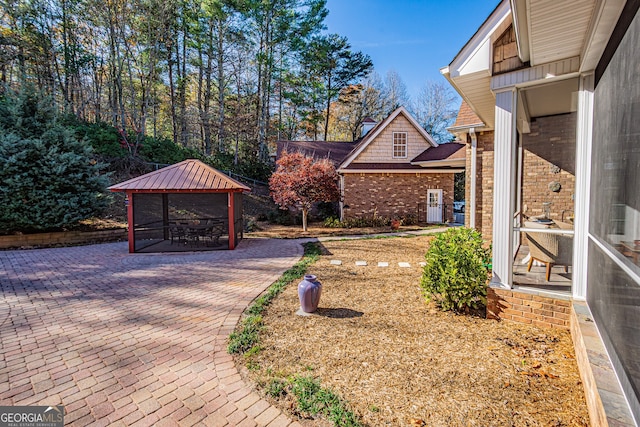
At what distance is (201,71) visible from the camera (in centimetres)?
2422

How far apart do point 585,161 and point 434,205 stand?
1353 centimetres

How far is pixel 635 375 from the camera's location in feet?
6.39

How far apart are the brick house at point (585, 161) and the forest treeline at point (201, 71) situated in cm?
1894

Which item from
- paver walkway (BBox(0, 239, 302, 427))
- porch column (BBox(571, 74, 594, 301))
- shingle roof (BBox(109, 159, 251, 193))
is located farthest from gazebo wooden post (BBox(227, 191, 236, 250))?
porch column (BBox(571, 74, 594, 301))

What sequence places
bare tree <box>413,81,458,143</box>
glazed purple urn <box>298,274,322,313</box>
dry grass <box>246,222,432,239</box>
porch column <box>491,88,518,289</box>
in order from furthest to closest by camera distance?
bare tree <box>413,81,458,143</box> < dry grass <box>246,222,432,239</box> < glazed purple urn <box>298,274,322,313</box> < porch column <box>491,88,518,289</box>

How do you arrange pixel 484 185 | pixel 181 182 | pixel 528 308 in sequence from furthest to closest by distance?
pixel 181 182
pixel 484 185
pixel 528 308

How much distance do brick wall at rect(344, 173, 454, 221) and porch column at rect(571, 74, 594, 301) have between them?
42.6 ft

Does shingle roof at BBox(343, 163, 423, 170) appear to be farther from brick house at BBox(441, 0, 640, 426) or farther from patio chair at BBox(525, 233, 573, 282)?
patio chair at BBox(525, 233, 573, 282)

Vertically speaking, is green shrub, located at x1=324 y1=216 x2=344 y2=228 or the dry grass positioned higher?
green shrub, located at x1=324 y1=216 x2=344 y2=228

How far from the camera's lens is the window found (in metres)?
16.9

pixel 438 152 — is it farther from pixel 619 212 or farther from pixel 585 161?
pixel 619 212

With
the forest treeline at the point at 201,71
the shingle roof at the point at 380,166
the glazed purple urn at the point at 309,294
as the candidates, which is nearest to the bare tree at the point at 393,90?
the forest treeline at the point at 201,71

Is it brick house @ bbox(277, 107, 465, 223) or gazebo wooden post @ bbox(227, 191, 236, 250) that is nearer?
gazebo wooden post @ bbox(227, 191, 236, 250)

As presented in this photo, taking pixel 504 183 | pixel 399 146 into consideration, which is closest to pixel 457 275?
pixel 504 183
